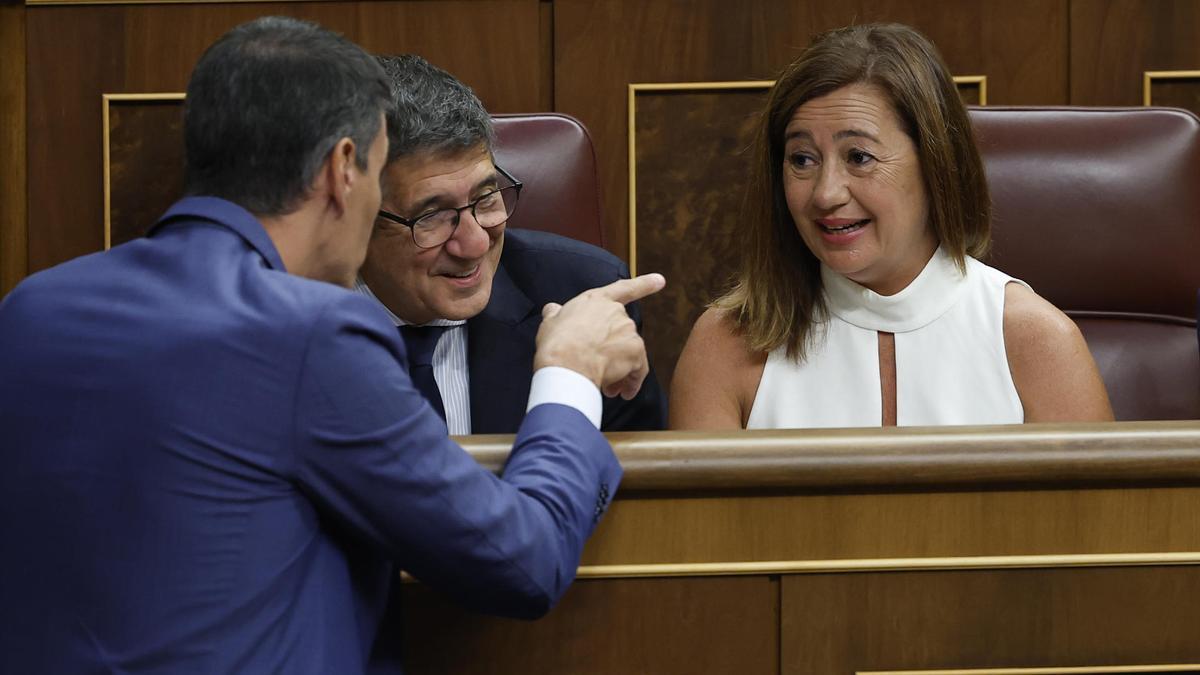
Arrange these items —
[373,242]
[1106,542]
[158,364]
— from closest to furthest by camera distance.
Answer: [158,364] → [1106,542] → [373,242]

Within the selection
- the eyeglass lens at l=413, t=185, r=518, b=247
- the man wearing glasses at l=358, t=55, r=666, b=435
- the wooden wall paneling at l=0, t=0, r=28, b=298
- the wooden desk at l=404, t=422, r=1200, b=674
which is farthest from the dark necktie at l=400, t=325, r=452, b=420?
the wooden wall paneling at l=0, t=0, r=28, b=298

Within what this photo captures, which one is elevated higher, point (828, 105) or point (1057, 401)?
point (828, 105)

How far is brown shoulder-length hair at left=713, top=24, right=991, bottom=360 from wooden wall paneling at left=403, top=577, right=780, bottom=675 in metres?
0.46

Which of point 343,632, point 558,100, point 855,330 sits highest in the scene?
point 558,100

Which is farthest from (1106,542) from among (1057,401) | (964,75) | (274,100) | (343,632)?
(964,75)

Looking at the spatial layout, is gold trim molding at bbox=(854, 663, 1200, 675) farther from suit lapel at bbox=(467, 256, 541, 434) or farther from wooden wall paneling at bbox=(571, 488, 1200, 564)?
suit lapel at bbox=(467, 256, 541, 434)

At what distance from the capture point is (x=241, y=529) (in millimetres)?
701

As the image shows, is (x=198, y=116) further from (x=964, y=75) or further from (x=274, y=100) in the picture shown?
(x=964, y=75)

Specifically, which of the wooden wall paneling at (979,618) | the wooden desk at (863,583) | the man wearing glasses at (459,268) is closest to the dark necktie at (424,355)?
the man wearing glasses at (459,268)

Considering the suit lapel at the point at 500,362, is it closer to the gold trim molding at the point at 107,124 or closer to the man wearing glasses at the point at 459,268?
the man wearing glasses at the point at 459,268

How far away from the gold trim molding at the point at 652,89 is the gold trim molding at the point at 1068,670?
3.07 feet

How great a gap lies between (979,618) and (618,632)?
235 mm

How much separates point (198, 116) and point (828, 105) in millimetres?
678

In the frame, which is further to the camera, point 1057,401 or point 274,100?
point 1057,401
